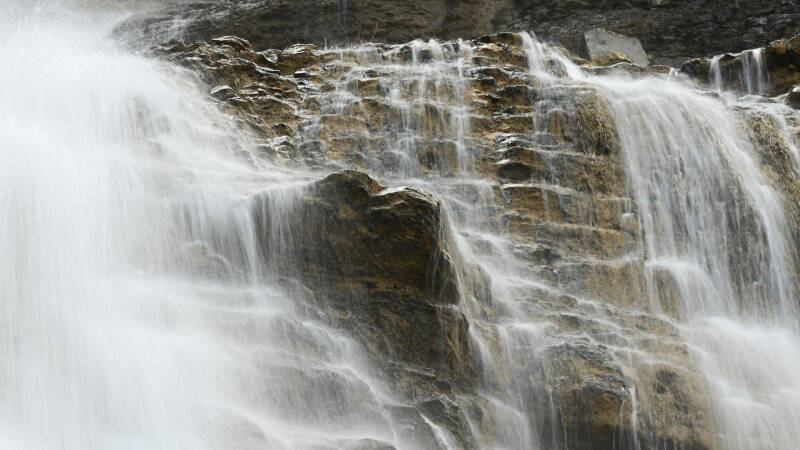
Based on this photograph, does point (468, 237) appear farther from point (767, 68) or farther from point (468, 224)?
point (767, 68)

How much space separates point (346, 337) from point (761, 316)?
4218mm

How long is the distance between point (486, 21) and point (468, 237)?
28.2ft

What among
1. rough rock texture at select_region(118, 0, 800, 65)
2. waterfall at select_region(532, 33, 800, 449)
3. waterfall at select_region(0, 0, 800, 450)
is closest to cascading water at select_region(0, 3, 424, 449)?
waterfall at select_region(0, 0, 800, 450)

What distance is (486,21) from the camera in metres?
16.2

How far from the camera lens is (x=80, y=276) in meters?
6.92

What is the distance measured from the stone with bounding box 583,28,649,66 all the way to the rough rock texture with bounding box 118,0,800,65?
0.81 m

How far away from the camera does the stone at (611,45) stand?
1418 centimetres

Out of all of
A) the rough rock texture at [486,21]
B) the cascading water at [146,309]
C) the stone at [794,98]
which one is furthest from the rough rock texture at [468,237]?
the rough rock texture at [486,21]

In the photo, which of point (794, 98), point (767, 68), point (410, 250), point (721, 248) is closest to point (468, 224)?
point (410, 250)

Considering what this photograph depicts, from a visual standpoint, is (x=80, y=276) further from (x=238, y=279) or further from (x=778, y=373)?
(x=778, y=373)

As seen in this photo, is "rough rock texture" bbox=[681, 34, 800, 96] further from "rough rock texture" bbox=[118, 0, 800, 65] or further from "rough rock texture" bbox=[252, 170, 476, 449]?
"rough rock texture" bbox=[252, 170, 476, 449]

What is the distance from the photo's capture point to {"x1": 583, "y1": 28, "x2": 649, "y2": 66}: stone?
46.5ft

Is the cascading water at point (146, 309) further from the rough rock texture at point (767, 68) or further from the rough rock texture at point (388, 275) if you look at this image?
the rough rock texture at point (767, 68)

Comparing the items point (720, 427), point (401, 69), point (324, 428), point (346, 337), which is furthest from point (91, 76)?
point (720, 427)
